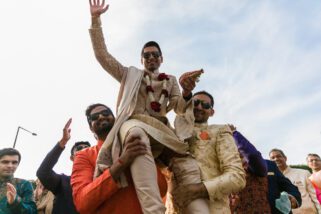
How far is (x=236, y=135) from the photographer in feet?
16.4

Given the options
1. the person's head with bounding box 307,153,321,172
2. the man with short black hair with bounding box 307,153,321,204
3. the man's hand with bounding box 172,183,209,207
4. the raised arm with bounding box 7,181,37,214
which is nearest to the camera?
the man's hand with bounding box 172,183,209,207

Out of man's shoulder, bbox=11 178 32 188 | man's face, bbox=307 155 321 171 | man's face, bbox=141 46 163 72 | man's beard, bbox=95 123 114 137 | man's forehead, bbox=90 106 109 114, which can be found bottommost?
man's shoulder, bbox=11 178 32 188

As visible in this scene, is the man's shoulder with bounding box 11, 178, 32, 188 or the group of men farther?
the man's shoulder with bounding box 11, 178, 32, 188

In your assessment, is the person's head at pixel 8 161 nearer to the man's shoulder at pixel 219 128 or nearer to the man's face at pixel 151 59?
the man's face at pixel 151 59

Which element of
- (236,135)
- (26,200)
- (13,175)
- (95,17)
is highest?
(95,17)

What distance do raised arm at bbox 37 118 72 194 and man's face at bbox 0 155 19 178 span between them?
536mm

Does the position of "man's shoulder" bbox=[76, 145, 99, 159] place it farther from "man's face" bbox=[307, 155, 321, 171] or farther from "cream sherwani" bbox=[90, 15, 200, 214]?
"man's face" bbox=[307, 155, 321, 171]

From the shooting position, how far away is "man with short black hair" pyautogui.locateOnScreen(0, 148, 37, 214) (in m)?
4.62

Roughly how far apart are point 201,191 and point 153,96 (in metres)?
1.04

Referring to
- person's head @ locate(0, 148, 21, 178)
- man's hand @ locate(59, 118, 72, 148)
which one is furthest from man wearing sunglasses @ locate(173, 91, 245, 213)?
person's head @ locate(0, 148, 21, 178)

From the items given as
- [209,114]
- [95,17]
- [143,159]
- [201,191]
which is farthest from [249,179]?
[95,17]

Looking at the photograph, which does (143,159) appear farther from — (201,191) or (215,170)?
(215,170)

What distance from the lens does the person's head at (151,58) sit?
4.16 m

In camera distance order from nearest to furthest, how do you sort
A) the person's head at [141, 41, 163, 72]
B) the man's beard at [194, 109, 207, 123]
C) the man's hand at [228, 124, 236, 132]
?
the person's head at [141, 41, 163, 72] < the man's beard at [194, 109, 207, 123] < the man's hand at [228, 124, 236, 132]
